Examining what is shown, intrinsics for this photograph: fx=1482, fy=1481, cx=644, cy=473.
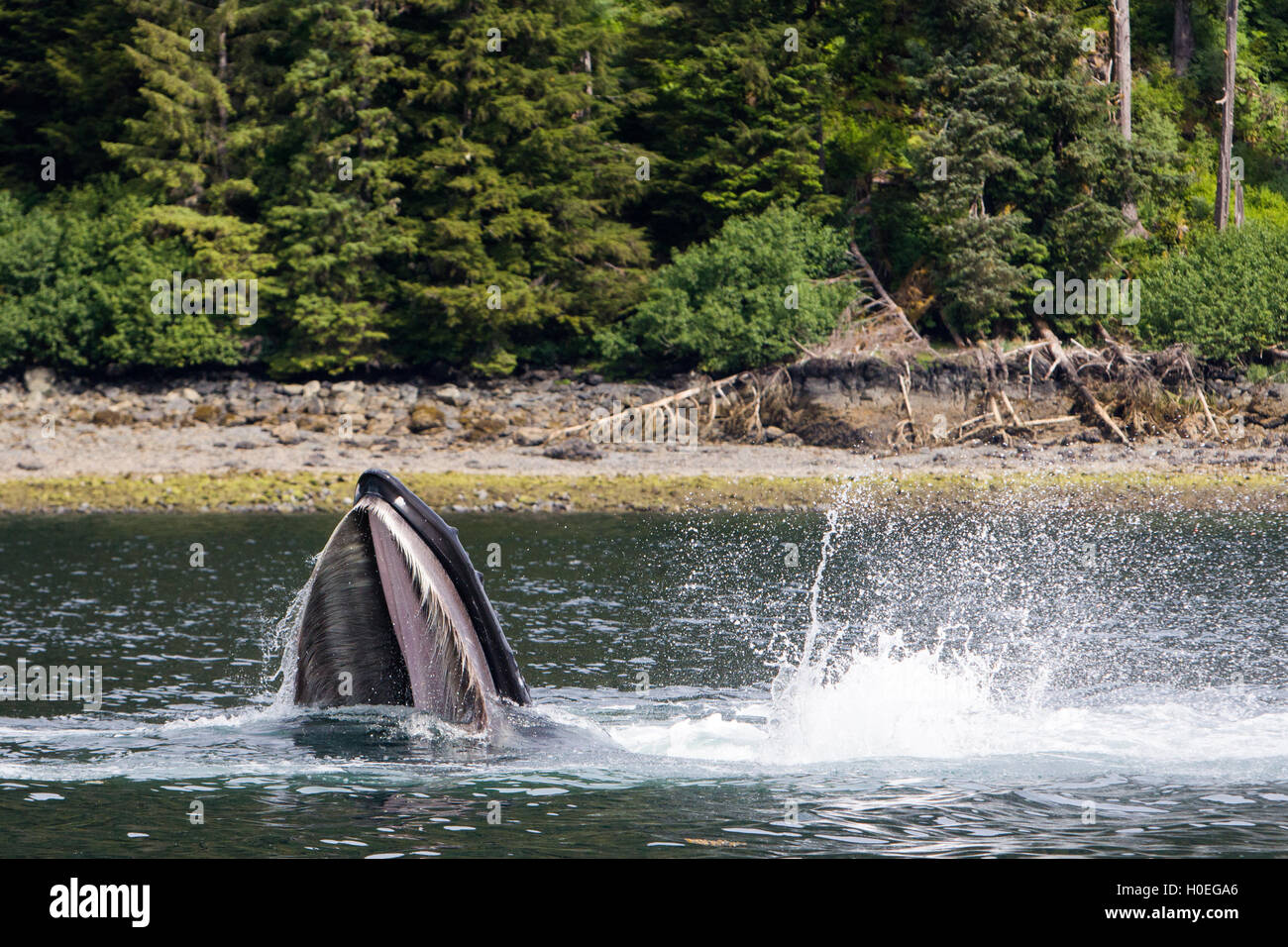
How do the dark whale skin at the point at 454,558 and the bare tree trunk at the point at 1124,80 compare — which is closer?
the dark whale skin at the point at 454,558

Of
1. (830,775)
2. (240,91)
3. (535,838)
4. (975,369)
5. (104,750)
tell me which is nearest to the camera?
(535,838)

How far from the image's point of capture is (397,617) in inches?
435

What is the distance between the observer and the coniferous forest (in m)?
49.6

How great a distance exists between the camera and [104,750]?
14805mm

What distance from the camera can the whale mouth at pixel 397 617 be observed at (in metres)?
10.9

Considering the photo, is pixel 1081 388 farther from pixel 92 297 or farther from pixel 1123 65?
pixel 92 297

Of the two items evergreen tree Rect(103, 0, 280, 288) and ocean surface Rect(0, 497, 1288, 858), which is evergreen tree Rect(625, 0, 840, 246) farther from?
ocean surface Rect(0, 497, 1288, 858)

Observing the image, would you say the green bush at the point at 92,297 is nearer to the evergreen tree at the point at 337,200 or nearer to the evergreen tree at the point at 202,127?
the evergreen tree at the point at 202,127

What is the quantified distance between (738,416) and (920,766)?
33.7 metres

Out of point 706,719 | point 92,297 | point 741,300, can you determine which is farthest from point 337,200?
point 706,719

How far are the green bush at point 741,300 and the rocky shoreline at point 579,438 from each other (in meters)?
1.37

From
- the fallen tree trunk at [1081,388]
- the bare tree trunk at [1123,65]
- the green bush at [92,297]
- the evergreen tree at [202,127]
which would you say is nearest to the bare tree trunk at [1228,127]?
the bare tree trunk at [1123,65]
